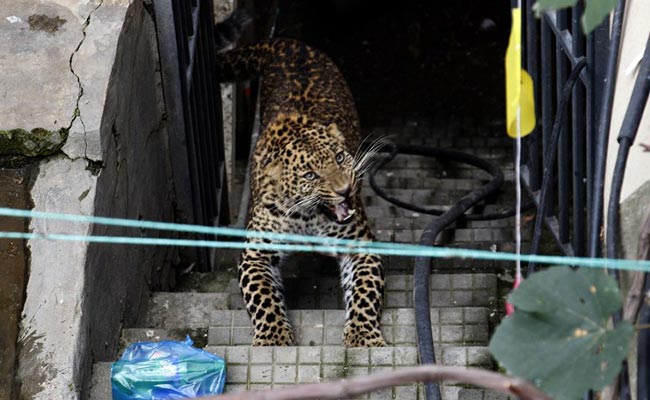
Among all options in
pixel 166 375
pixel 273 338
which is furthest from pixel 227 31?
pixel 166 375

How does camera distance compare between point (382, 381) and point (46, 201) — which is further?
point (46, 201)

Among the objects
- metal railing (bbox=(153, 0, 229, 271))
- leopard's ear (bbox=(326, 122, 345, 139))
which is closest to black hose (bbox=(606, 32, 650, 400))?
leopard's ear (bbox=(326, 122, 345, 139))

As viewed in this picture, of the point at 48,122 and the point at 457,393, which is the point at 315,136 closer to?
the point at 48,122

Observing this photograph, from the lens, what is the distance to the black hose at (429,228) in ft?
16.1

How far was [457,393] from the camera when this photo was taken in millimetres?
4680

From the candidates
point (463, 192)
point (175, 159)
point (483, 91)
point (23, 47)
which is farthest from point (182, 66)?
point (483, 91)

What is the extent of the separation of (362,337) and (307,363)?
1.69ft

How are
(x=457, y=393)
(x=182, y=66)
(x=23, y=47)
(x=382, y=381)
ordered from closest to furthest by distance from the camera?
(x=382, y=381)
(x=457, y=393)
(x=23, y=47)
(x=182, y=66)

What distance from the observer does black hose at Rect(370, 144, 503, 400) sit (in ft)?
16.1

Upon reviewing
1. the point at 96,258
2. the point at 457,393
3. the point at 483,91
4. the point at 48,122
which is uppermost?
the point at 483,91

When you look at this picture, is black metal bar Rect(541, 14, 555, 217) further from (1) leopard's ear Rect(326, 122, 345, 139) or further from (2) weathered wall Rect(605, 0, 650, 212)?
(2) weathered wall Rect(605, 0, 650, 212)

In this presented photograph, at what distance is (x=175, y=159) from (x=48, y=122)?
1490 millimetres

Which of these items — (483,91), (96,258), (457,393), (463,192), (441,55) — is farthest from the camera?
(441,55)

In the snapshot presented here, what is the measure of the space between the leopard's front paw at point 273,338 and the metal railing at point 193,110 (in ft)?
5.33
